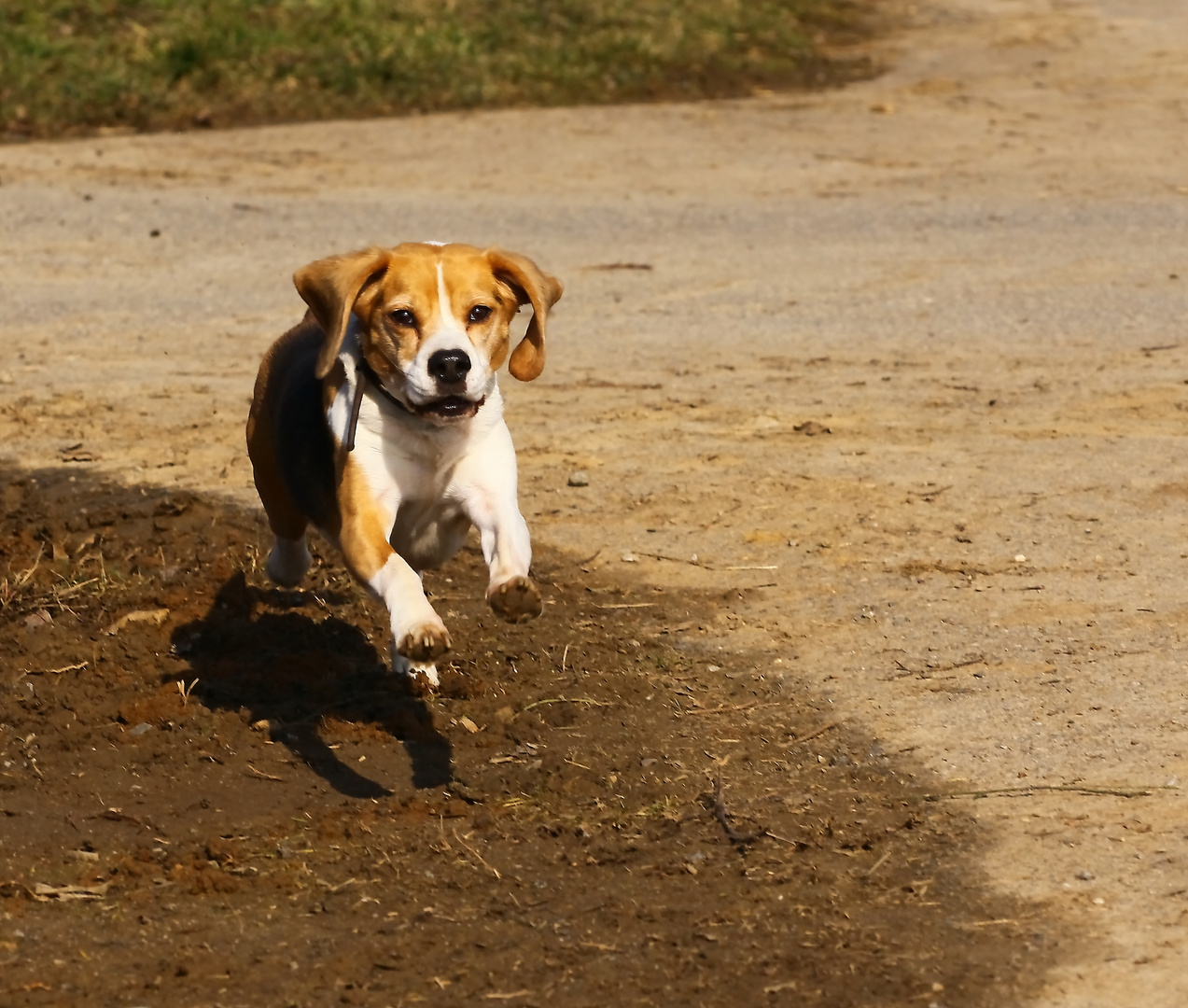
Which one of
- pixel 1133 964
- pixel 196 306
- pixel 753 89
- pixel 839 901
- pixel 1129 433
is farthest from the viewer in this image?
pixel 753 89

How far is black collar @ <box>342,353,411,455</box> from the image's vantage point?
19.0 feet

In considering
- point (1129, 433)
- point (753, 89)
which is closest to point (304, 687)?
point (1129, 433)

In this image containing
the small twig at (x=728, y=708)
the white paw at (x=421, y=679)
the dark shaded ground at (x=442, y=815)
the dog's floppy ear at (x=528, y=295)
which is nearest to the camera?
the dark shaded ground at (x=442, y=815)

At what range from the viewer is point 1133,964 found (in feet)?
14.6

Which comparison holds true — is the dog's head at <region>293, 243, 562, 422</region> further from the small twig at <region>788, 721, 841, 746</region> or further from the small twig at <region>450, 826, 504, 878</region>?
the small twig at <region>788, 721, 841, 746</region>

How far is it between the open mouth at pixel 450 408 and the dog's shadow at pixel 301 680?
1084 mm

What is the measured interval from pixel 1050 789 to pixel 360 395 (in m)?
2.32

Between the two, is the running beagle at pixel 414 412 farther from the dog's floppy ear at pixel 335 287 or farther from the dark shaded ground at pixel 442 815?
the dark shaded ground at pixel 442 815

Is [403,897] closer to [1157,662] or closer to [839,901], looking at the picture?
[839,901]

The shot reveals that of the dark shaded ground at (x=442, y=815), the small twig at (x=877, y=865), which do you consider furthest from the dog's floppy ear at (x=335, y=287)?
the small twig at (x=877, y=865)

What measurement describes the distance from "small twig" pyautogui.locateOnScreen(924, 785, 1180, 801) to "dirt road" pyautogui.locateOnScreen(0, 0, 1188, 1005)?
0.01 m

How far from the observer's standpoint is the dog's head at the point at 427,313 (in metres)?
5.55

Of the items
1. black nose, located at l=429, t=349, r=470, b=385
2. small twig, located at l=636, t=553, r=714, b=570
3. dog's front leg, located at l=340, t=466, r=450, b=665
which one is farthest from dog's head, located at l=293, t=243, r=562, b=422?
small twig, located at l=636, t=553, r=714, b=570

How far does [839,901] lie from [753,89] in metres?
13.1
